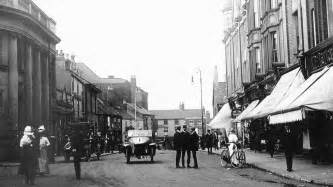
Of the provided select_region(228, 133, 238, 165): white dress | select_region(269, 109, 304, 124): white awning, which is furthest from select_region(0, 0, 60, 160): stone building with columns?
select_region(269, 109, 304, 124): white awning

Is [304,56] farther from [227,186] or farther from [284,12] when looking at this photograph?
[227,186]

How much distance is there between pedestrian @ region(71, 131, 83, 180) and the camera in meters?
17.1

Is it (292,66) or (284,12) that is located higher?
(284,12)

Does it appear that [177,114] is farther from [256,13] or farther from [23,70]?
[23,70]

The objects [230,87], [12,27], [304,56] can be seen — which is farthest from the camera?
[230,87]

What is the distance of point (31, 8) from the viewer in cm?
3738

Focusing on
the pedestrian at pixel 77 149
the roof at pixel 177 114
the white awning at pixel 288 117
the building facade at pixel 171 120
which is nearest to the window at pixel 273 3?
the white awning at pixel 288 117

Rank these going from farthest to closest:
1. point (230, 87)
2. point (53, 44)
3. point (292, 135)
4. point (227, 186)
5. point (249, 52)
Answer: point (230, 87) < point (53, 44) < point (249, 52) < point (292, 135) < point (227, 186)

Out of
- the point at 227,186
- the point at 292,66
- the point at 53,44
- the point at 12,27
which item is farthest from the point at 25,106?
the point at 227,186

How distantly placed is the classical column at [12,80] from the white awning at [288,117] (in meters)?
17.2

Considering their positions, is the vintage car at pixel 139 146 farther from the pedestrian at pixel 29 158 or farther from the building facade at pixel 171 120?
the building facade at pixel 171 120

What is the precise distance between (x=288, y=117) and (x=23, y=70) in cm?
2150

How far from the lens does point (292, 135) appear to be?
61.3 feet

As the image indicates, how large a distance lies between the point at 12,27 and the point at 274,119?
18295 millimetres
